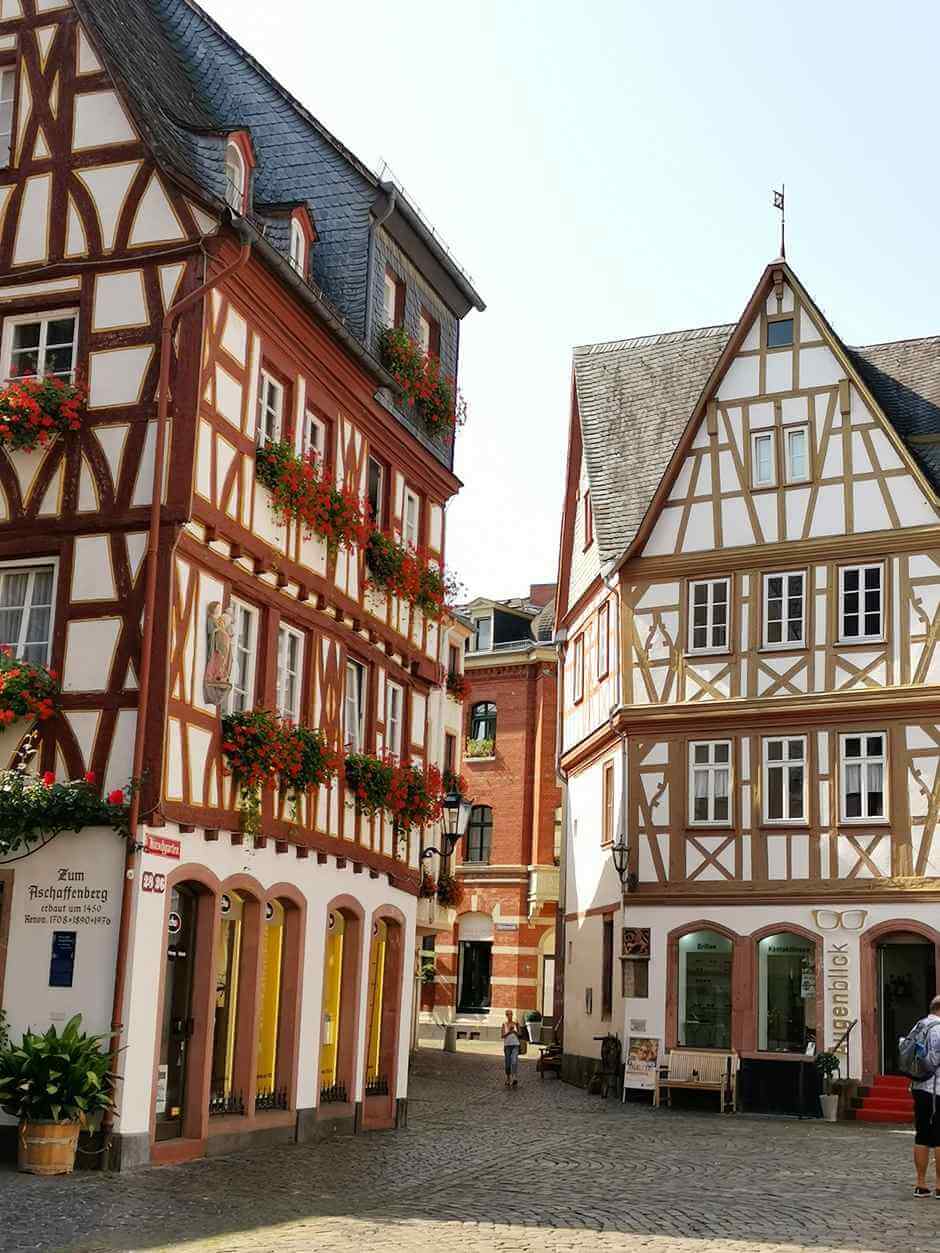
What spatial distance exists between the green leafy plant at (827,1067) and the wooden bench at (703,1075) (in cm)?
141

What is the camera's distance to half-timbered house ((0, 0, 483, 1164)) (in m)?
15.9

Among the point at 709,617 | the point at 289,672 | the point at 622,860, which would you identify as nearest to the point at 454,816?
the point at 289,672

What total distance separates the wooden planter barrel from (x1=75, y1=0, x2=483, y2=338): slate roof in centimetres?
1027

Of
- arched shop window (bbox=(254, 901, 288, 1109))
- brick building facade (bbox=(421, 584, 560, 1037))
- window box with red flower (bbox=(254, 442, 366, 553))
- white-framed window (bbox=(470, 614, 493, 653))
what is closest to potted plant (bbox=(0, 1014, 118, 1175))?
arched shop window (bbox=(254, 901, 288, 1109))

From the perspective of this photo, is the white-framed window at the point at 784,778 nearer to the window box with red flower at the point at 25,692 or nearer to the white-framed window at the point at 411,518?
the white-framed window at the point at 411,518

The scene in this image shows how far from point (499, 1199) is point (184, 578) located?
257 inches

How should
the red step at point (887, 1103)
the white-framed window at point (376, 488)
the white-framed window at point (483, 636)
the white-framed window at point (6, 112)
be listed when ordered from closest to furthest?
the white-framed window at point (6, 112) < the white-framed window at point (376, 488) < the red step at point (887, 1103) < the white-framed window at point (483, 636)

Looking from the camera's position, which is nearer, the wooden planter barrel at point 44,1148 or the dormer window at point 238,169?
the wooden planter barrel at point 44,1148

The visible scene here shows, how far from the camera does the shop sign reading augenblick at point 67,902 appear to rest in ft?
51.2

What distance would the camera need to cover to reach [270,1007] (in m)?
19.0

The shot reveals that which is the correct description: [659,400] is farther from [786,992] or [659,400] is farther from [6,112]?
[6,112]

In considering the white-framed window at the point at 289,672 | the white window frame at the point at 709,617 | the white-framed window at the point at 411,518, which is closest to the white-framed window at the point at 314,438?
the white-framed window at the point at 289,672

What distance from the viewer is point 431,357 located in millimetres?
23438

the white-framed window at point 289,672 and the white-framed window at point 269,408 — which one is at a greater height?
the white-framed window at point 269,408
